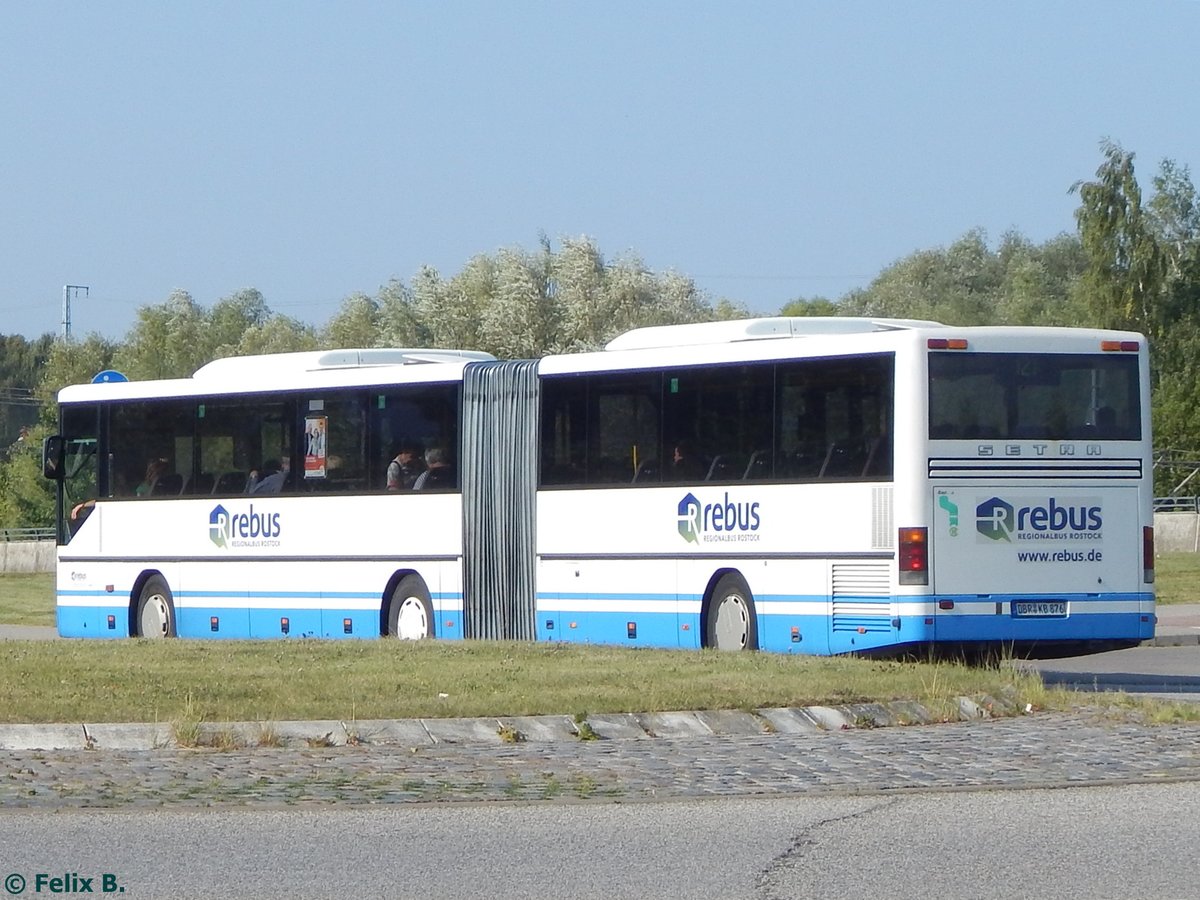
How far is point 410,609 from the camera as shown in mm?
22688

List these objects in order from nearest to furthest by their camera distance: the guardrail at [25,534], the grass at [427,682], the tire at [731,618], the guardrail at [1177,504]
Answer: the grass at [427,682] < the tire at [731,618] < the guardrail at [1177,504] < the guardrail at [25,534]

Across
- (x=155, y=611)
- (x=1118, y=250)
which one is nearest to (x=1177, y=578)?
(x=155, y=611)

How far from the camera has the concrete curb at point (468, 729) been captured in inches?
479

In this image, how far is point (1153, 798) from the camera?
10.1 m

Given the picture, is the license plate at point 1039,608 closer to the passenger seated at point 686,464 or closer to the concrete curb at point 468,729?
the passenger seated at point 686,464

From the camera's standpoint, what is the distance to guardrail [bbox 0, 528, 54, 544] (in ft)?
217

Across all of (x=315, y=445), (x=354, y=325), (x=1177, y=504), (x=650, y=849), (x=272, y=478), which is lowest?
(x=650, y=849)

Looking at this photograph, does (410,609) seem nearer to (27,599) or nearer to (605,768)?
(605,768)

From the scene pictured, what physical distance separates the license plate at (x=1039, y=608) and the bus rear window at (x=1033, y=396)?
4.66ft

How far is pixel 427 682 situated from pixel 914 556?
5041mm

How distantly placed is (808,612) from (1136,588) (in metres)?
2.89

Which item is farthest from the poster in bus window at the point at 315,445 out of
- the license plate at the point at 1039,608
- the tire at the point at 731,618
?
the license plate at the point at 1039,608

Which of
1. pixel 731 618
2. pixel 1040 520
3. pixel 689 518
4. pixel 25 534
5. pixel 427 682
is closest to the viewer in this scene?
pixel 427 682

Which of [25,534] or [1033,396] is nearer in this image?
[1033,396]
